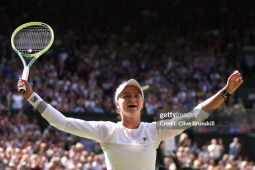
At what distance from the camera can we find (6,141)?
15.5 meters

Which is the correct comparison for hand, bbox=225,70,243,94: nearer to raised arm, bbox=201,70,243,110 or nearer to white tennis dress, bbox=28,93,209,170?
raised arm, bbox=201,70,243,110

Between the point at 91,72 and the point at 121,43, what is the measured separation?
2.72 metres

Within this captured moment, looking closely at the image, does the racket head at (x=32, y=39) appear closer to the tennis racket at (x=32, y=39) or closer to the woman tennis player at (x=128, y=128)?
the tennis racket at (x=32, y=39)

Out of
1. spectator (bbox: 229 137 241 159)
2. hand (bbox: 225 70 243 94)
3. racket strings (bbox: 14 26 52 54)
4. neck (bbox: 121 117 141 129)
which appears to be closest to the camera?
hand (bbox: 225 70 243 94)

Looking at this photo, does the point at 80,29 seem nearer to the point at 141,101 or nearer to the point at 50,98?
the point at 50,98

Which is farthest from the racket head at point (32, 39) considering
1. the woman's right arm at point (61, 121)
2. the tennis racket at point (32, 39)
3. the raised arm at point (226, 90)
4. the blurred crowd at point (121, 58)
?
the blurred crowd at point (121, 58)

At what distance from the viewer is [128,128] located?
210 inches

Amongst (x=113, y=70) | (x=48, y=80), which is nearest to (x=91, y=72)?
(x=113, y=70)

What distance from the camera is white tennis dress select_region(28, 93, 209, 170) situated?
5.20 meters

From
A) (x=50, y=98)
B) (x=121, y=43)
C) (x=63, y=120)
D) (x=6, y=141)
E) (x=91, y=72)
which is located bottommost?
(x=63, y=120)

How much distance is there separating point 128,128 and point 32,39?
194 centimetres

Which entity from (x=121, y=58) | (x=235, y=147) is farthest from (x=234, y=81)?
(x=121, y=58)

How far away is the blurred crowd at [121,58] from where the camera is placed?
688 inches

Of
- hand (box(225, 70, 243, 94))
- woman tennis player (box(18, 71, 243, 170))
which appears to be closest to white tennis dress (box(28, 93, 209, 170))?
woman tennis player (box(18, 71, 243, 170))
